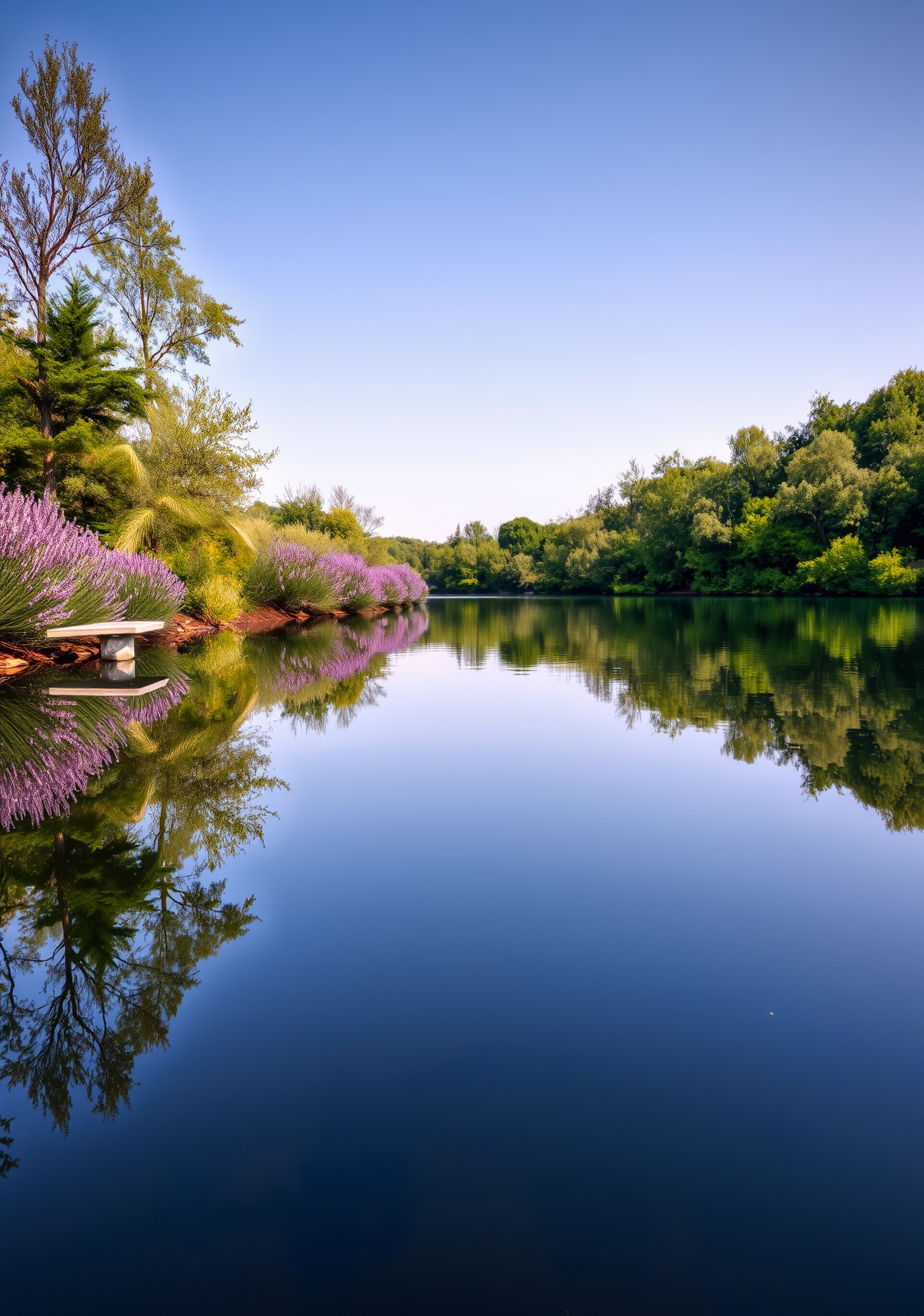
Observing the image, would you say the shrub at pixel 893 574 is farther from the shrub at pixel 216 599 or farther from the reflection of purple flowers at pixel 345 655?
the shrub at pixel 216 599

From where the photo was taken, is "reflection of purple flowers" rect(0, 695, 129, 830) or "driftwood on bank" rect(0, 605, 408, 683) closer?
"reflection of purple flowers" rect(0, 695, 129, 830)

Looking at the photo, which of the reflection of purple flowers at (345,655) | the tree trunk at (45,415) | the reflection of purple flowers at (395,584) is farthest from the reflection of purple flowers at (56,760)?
the reflection of purple flowers at (395,584)

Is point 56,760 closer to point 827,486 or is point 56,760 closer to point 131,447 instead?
point 131,447

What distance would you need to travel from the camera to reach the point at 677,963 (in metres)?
2.77

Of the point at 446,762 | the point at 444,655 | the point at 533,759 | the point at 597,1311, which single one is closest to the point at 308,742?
the point at 446,762

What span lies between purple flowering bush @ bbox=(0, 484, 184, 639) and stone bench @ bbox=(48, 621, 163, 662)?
0.63ft

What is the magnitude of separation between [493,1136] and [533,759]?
429 cm

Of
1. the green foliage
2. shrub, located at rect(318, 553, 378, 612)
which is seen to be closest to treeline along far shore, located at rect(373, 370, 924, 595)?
the green foliage

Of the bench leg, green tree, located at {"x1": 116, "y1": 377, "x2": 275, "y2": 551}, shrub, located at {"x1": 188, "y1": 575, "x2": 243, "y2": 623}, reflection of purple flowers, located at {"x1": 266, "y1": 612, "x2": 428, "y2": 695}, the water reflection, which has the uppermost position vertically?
green tree, located at {"x1": 116, "y1": 377, "x2": 275, "y2": 551}

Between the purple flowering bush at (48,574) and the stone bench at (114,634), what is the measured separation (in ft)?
0.63

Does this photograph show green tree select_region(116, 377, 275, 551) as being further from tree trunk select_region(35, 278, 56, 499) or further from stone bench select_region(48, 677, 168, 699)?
stone bench select_region(48, 677, 168, 699)

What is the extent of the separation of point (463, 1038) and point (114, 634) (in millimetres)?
10720

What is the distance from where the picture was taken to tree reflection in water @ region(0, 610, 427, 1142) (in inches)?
92.9

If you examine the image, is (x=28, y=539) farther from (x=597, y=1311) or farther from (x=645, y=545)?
(x=645, y=545)
